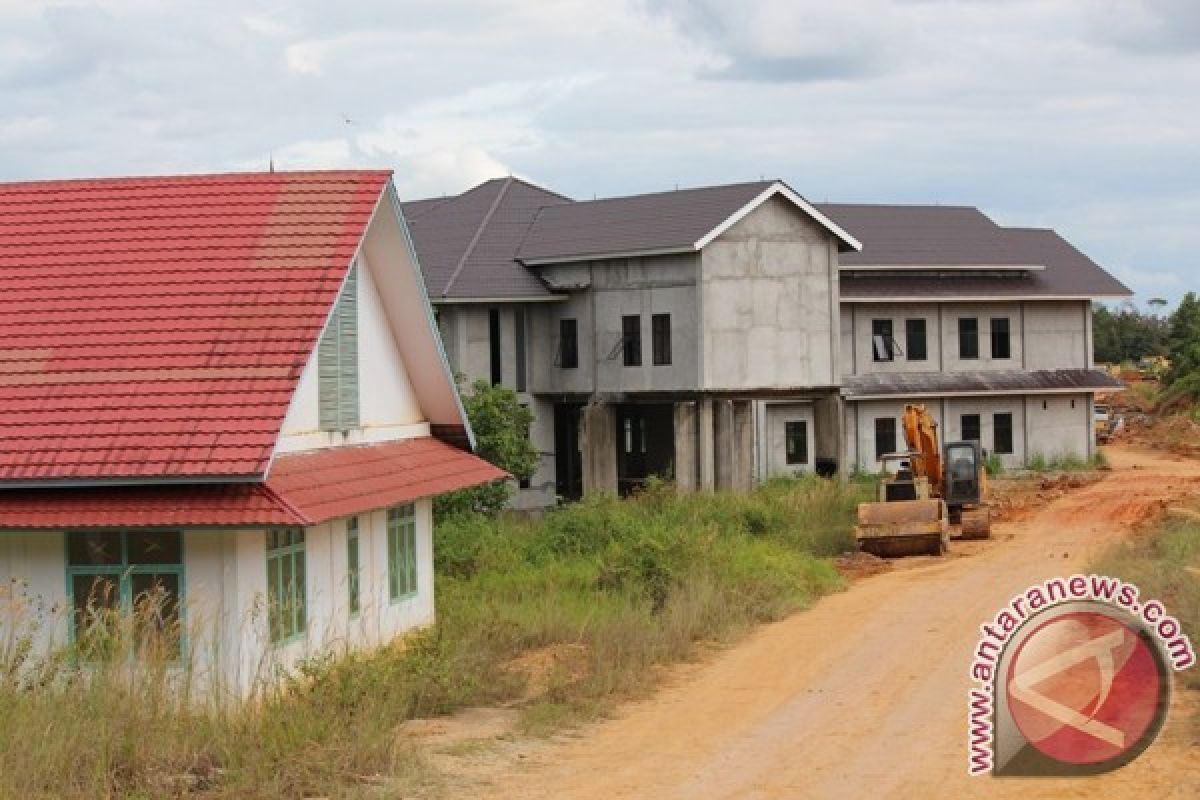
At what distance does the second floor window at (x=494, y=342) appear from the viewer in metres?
43.6

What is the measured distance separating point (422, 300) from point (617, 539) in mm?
9280

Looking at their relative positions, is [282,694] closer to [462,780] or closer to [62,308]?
[462,780]

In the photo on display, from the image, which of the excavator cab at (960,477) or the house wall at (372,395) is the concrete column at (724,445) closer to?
the excavator cab at (960,477)

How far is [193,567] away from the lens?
56.7 ft

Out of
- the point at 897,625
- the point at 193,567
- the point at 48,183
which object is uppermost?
the point at 48,183

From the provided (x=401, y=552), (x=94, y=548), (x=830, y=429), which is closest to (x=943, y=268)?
(x=830, y=429)

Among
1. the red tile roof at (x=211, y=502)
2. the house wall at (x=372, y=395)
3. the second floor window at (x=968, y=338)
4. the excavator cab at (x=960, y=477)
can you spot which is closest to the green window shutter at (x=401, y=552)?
the house wall at (x=372, y=395)

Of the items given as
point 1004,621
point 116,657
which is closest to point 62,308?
point 116,657

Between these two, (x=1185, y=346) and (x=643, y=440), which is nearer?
(x=643, y=440)

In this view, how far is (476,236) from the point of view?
45312 mm

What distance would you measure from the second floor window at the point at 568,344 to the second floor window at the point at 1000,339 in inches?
619

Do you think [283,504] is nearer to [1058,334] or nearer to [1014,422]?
[1014,422]

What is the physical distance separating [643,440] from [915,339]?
32.1 ft

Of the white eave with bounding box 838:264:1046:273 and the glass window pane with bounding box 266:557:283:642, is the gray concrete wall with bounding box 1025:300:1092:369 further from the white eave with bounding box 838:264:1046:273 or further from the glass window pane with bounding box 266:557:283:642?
the glass window pane with bounding box 266:557:283:642
